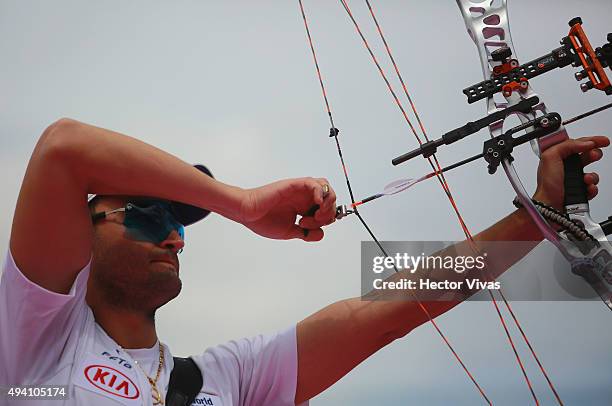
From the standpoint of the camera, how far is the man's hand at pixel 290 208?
3.16 ft

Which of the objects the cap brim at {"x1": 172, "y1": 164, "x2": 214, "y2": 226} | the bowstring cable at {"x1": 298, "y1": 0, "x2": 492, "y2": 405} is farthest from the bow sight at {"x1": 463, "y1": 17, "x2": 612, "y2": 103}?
the cap brim at {"x1": 172, "y1": 164, "x2": 214, "y2": 226}

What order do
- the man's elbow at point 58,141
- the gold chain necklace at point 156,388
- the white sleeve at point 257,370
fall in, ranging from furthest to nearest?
the white sleeve at point 257,370 → the gold chain necklace at point 156,388 → the man's elbow at point 58,141

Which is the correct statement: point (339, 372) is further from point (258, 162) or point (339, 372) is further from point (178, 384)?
point (258, 162)

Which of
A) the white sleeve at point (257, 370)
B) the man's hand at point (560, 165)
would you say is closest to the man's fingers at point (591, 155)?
the man's hand at point (560, 165)

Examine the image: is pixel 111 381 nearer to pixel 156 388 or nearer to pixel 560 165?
pixel 156 388

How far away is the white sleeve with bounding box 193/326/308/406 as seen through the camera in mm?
Answer: 1106

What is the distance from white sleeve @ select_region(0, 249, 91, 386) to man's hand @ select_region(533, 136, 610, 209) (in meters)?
0.69

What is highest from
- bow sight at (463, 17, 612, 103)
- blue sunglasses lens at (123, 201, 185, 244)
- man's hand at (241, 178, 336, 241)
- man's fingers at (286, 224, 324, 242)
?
bow sight at (463, 17, 612, 103)

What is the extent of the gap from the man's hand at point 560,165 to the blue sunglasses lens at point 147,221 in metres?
0.58

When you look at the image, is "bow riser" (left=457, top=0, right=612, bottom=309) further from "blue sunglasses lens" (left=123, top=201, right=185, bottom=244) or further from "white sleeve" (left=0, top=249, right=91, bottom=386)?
"white sleeve" (left=0, top=249, right=91, bottom=386)

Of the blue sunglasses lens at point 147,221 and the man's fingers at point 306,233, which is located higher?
the blue sunglasses lens at point 147,221

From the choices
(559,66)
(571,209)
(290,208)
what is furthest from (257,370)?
(559,66)

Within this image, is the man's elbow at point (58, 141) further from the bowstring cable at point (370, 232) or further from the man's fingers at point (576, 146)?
the man's fingers at point (576, 146)

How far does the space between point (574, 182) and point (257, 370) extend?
1.89ft
